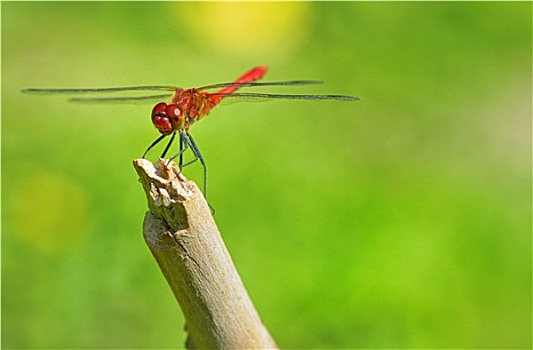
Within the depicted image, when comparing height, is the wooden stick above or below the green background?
below

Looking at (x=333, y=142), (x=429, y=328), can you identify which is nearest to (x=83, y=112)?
(x=333, y=142)

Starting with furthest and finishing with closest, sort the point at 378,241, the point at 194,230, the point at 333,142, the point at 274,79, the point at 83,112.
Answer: the point at 274,79 → the point at 333,142 → the point at 83,112 → the point at 378,241 → the point at 194,230

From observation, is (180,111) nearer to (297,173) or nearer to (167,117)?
(167,117)

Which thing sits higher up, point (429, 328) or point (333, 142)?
point (333, 142)

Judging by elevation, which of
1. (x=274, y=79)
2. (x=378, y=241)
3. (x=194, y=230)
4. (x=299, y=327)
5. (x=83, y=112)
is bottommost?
(x=194, y=230)

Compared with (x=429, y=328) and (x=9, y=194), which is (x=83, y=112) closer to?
(x=9, y=194)

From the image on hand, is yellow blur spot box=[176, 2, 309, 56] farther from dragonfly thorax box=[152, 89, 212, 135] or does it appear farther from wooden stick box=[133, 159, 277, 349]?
wooden stick box=[133, 159, 277, 349]

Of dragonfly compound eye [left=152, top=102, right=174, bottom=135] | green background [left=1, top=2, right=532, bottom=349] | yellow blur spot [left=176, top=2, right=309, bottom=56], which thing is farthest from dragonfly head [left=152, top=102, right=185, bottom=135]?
yellow blur spot [left=176, top=2, right=309, bottom=56]

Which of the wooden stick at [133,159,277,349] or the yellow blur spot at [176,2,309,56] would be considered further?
the yellow blur spot at [176,2,309,56]

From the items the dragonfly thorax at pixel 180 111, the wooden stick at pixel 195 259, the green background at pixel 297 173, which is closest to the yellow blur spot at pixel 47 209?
the green background at pixel 297 173
